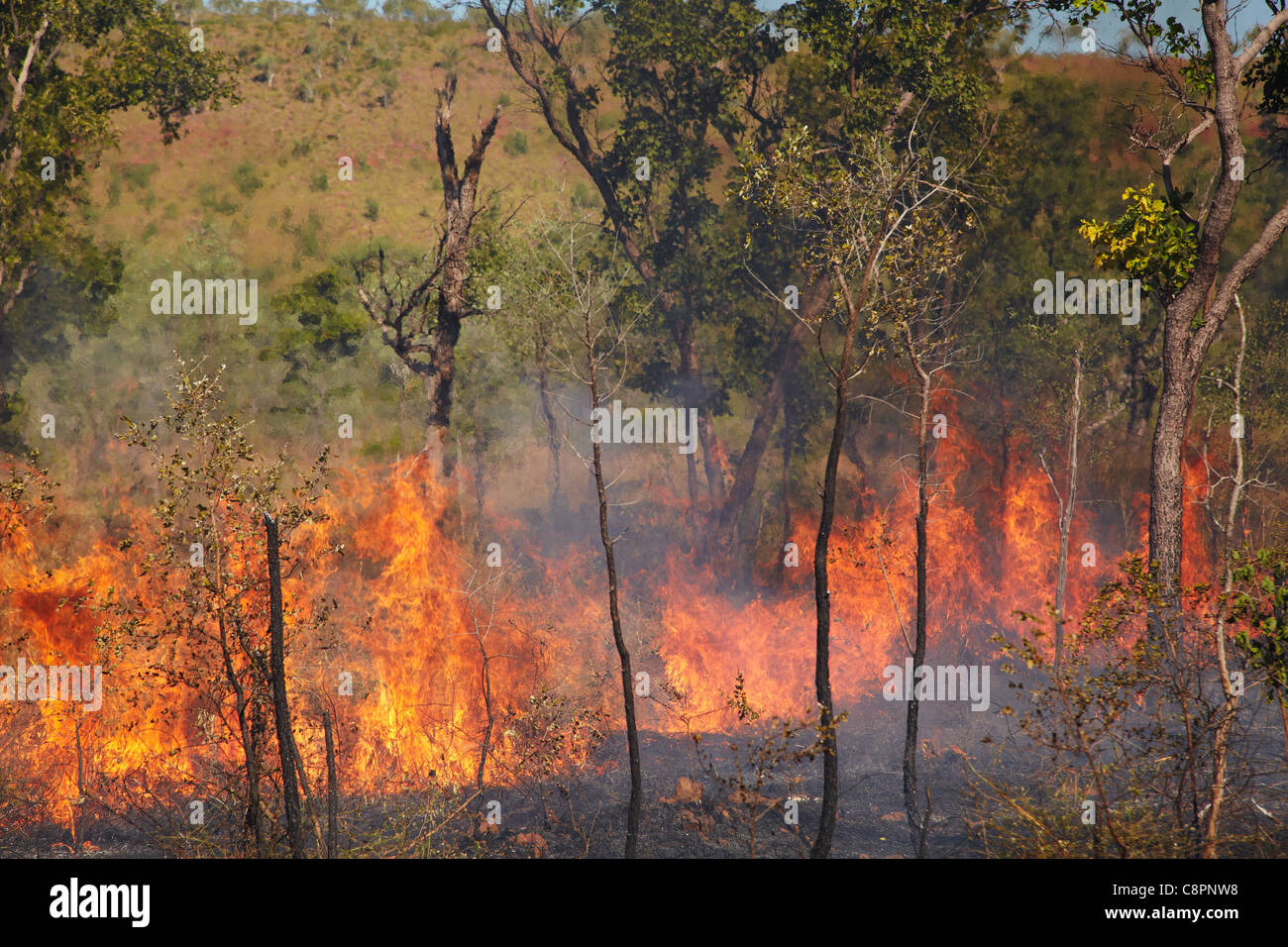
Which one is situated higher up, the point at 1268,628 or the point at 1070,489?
the point at 1070,489

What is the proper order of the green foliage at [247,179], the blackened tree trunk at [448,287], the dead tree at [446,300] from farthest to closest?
the green foliage at [247,179]
the blackened tree trunk at [448,287]
the dead tree at [446,300]

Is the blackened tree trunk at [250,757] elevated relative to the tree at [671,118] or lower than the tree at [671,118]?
lower

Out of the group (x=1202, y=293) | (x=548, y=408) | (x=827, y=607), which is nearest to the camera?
(x=827, y=607)

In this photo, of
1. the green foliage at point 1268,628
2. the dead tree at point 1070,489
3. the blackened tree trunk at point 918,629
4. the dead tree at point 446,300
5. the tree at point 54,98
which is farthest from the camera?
the dead tree at point 446,300

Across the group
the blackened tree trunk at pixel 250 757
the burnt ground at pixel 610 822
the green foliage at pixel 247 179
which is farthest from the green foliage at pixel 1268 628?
the green foliage at pixel 247 179

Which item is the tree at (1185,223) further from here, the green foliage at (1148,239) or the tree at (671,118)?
the tree at (671,118)

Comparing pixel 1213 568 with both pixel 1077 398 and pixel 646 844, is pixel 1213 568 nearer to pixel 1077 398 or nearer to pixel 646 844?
pixel 1077 398

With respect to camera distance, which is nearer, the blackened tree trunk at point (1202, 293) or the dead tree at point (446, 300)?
the blackened tree trunk at point (1202, 293)

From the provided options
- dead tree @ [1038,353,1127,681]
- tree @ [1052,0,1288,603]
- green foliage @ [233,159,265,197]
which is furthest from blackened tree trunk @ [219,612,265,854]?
green foliage @ [233,159,265,197]

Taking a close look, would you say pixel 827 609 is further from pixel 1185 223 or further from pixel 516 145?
pixel 516 145

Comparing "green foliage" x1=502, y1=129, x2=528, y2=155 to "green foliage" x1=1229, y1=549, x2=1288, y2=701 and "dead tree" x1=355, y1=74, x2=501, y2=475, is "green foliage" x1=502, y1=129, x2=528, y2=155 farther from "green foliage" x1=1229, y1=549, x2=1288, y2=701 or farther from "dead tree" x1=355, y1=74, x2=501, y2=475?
"green foliage" x1=1229, y1=549, x2=1288, y2=701

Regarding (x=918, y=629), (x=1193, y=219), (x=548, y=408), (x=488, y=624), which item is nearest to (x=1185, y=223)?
(x=1193, y=219)

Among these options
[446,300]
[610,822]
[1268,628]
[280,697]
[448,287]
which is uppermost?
[448,287]
